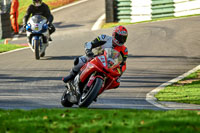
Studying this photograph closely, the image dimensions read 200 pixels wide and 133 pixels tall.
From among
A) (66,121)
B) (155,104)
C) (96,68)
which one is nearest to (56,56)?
(155,104)

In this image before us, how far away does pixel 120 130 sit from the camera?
644cm

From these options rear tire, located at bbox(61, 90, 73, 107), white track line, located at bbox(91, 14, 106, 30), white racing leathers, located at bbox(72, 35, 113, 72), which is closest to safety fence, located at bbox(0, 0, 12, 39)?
white track line, located at bbox(91, 14, 106, 30)

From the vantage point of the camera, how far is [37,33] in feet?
55.2

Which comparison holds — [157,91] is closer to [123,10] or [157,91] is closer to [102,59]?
[102,59]

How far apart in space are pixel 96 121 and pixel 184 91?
19.2 feet

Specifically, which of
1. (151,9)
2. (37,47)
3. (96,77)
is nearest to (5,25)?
(151,9)

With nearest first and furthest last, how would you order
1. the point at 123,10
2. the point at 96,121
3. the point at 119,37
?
the point at 96,121
the point at 119,37
the point at 123,10

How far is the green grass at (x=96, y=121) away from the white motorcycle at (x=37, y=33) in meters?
8.59

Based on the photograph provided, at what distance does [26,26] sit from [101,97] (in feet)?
20.3

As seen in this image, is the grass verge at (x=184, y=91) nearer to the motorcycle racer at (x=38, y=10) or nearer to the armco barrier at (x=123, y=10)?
the motorcycle racer at (x=38, y=10)

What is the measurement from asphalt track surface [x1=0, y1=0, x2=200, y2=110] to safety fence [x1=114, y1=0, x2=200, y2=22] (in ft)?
5.22

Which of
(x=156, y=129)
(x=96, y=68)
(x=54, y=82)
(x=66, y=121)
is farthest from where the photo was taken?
(x=54, y=82)

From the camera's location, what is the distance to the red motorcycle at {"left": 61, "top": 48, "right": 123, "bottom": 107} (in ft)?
29.0

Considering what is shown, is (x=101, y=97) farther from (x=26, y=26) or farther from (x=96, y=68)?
(x=26, y=26)
